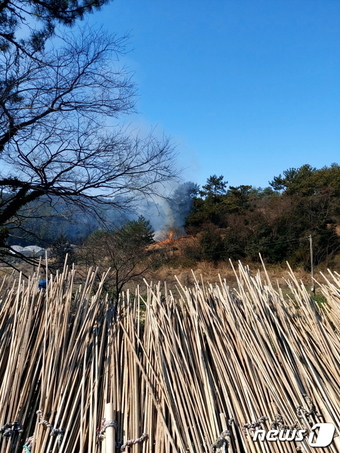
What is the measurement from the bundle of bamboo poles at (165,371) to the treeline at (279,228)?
50.9ft

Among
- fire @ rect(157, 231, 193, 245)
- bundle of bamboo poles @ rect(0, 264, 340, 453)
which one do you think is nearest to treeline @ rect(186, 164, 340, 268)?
fire @ rect(157, 231, 193, 245)

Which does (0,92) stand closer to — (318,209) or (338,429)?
(338,429)

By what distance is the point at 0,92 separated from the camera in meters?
5.28

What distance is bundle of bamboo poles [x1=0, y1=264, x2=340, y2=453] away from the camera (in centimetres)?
190

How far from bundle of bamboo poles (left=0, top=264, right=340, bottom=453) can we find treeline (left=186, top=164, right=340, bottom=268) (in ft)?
50.9

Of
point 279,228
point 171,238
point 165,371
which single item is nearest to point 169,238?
point 171,238

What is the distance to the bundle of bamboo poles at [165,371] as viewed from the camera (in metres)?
1.90

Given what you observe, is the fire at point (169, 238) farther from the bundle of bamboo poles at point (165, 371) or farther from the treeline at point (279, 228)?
the bundle of bamboo poles at point (165, 371)

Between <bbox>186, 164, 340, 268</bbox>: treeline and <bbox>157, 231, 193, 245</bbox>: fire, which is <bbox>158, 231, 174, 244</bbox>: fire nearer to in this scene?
<bbox>157, 231, 193, 245</bbox>: fire

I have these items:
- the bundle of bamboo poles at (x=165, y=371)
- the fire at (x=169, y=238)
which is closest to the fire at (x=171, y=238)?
the fire at (x=169, y=238)

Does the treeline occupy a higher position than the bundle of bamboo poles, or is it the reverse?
the treeline

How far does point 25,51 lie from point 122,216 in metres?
3.10

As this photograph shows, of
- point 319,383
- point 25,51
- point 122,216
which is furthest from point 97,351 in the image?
point 25,51

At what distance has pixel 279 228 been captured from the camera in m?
18.8
